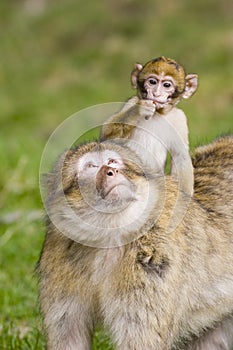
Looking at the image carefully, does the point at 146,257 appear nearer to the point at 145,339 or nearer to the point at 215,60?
the point at 145,339

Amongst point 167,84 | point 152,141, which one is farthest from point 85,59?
point 152,141

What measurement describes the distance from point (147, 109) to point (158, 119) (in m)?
0.08

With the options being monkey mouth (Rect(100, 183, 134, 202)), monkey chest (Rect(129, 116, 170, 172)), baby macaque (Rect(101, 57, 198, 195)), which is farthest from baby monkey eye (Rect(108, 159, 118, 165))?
baby macaque (Rect(101, 57, 198, 195))

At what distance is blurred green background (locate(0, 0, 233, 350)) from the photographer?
39.3 ft

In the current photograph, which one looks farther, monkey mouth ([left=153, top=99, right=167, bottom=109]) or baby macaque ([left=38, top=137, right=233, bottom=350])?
monkey mouth ([left=153, top=99, right=167, bottom=109])

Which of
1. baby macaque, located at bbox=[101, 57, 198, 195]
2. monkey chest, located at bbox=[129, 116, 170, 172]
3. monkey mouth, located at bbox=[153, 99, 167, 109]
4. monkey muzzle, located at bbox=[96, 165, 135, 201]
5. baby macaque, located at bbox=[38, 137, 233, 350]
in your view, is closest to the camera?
monkey muzzle, located at bbox=[96, 165, 135, 201]

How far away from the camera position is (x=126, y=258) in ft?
12.6

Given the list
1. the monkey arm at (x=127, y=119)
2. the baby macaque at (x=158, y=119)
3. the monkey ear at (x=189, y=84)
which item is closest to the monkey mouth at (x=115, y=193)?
the baby macaque at (x=158, y=119)

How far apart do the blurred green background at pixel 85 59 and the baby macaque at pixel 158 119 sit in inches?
178

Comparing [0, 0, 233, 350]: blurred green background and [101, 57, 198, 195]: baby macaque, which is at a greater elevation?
[0, 0, 233, 350]: blurred green background

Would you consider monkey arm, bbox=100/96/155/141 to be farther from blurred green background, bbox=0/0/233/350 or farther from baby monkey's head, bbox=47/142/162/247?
blurred green background, bbox=0/0/233/350

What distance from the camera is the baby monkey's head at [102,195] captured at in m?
3.53

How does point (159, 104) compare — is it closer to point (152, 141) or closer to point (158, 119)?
point (158, 119)

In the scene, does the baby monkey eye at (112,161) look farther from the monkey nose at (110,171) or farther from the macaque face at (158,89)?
the macaque face at (158,89)
